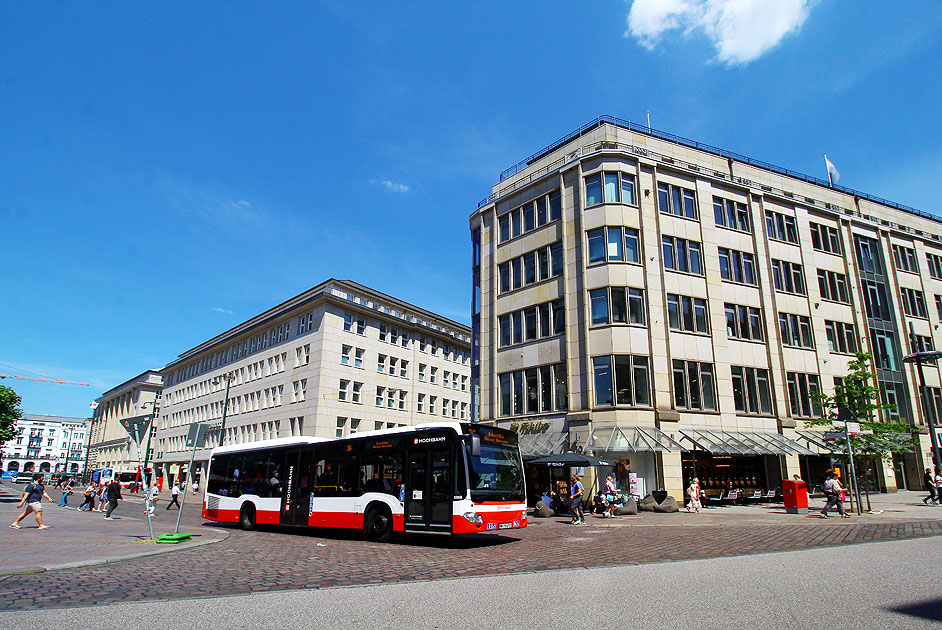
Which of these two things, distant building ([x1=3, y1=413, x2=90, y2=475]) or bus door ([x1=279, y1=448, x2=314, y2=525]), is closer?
bus door ([x1=279, y1=448, x2=314, y2=525])

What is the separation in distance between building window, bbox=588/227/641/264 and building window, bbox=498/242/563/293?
6.61ft

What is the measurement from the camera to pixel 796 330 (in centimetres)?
3469

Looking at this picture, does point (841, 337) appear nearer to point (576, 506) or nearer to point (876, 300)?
point (876, 300)

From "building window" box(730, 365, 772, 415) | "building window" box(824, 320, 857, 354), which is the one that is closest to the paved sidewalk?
"building window" box(730, 365, 772, 415)

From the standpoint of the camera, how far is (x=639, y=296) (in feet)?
98.0

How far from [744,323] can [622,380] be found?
9.54 m

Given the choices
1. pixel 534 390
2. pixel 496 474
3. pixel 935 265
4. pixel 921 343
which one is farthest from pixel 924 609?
pixel 935 265

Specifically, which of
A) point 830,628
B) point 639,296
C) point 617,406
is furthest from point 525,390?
point 830,628

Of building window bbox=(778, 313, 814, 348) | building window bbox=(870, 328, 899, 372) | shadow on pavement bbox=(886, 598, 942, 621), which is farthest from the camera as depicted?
building window bbox=(870, 328, 899, 372)

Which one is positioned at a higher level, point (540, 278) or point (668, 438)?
point (540, 278)

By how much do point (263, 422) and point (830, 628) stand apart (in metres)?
53.2

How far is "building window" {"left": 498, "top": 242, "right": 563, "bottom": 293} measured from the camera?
3234cm

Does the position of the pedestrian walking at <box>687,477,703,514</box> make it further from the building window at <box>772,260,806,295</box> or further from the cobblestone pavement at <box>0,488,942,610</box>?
the building window at <box>772,260,806,295</box>

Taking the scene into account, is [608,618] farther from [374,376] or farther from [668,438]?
[374,376]
